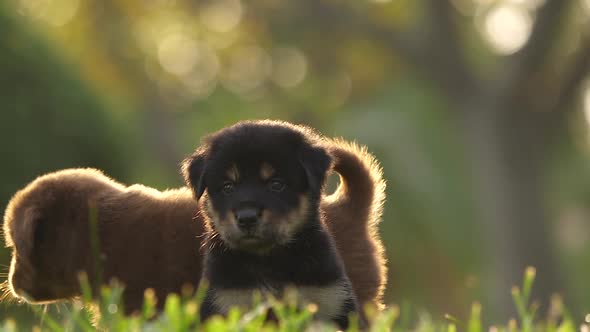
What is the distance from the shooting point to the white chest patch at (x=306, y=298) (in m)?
4.63

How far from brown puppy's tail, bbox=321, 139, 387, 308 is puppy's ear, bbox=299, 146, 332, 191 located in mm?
795

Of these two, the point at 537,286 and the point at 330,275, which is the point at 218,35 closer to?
the point at 537,286

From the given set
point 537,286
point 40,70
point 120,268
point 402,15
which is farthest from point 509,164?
point 120,268

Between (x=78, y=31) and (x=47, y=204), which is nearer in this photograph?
(x=47, y=204)

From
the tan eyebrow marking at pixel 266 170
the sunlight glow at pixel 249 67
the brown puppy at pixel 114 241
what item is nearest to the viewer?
the tan eyebrow marking at pixel 266 170

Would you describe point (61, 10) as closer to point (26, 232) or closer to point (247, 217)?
point (26, 232)

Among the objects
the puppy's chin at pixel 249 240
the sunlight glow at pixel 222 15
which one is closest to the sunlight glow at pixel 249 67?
the sunlight glow at pixel 222 15

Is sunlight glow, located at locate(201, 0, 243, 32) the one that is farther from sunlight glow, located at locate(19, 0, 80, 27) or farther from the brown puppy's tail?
the brown puppy's tail

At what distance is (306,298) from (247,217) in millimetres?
466

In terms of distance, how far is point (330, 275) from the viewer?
4738 mm

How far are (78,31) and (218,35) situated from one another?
3093 mm

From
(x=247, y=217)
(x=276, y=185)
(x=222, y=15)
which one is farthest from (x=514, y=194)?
(x=247, y=217)

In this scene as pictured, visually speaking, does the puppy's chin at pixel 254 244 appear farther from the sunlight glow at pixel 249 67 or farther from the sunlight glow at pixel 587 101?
the sunlight glow at pixel 249 67

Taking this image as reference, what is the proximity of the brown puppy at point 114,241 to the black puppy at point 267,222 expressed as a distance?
1.85ft
